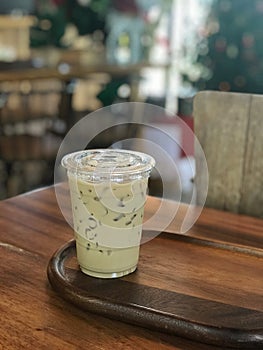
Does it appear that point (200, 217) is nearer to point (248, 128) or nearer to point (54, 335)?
point (248, 128)

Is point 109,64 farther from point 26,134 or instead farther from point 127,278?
point 127,278

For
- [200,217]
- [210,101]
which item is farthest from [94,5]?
[200,217]

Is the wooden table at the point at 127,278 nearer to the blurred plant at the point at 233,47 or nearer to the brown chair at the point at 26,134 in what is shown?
the brown chair at the point at 26,134

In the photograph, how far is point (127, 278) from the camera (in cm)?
99

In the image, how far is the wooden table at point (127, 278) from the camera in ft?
2.69

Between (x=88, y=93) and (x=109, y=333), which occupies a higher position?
(x=109, y=333)

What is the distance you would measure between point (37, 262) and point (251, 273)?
402 millimetres

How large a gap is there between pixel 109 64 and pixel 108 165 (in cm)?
352

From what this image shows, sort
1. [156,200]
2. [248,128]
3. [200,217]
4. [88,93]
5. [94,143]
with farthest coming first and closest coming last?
[88,93] → [94,143] → [248,128] → [156,200] → [200,217]

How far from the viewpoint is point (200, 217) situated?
138cm

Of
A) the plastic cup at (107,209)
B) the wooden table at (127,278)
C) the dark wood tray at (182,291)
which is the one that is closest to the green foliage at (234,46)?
the wooden table at (127,278)

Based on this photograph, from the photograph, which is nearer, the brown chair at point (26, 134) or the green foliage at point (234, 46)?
the brown chair at point (26, 134)

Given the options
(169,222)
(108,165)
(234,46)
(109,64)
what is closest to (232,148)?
(169,222)

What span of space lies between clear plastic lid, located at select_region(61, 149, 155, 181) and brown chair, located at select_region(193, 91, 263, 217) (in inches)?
25.6
